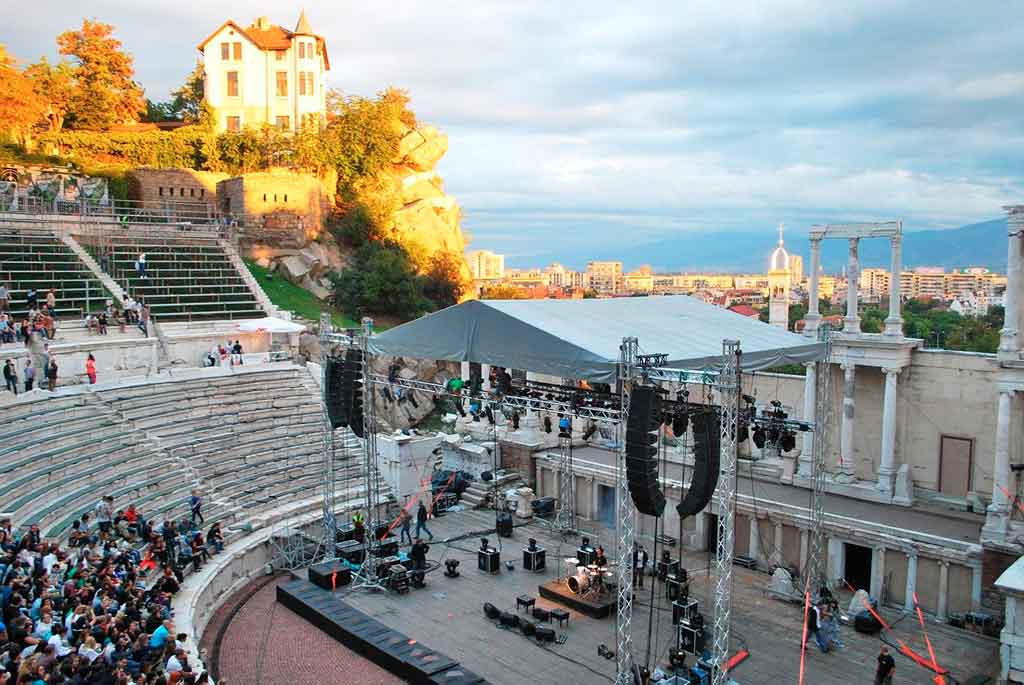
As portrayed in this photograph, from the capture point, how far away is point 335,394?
19.9 m

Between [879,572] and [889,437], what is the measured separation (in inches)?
164

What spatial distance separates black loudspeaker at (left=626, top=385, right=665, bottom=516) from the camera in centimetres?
1262

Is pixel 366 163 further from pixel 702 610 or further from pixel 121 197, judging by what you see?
pixel 702 610

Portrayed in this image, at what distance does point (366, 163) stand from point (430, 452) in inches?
1062

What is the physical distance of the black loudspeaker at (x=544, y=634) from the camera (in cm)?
1554

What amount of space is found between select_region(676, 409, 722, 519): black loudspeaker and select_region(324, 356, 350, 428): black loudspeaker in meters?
9.41

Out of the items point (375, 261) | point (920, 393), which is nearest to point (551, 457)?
point (920, 393)

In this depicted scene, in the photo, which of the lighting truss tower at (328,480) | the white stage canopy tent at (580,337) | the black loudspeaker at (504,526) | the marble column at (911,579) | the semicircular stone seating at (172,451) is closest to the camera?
the white stage canopy tent at (580,337)

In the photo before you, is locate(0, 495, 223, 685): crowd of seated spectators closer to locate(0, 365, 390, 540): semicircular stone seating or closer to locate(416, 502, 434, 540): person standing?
locate(0, 365, 390, 540): semicircular stone seating

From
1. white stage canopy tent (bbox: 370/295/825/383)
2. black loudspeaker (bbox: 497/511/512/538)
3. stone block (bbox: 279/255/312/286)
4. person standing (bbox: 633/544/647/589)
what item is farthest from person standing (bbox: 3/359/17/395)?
stone block (bbox: 279/255/312/286)

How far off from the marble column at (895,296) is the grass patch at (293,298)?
2331cm

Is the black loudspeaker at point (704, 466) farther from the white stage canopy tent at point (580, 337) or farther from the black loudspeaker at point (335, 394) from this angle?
the black loudspeaker at point (335, 394)

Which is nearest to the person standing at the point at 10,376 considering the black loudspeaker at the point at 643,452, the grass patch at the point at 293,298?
the grass patch at the point at 293,298

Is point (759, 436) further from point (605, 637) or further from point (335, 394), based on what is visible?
point (335, 394)
